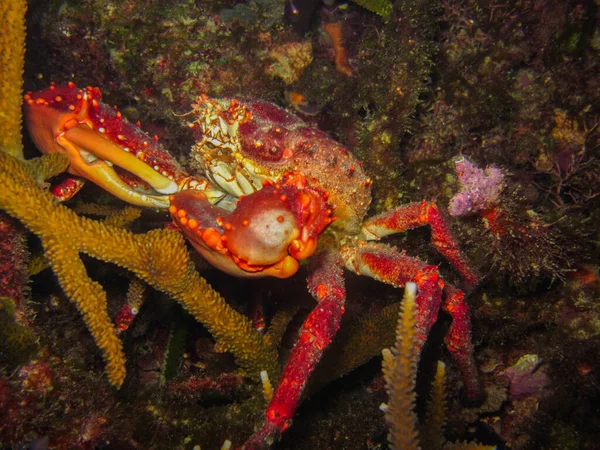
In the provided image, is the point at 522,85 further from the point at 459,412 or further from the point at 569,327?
the point at 459,412

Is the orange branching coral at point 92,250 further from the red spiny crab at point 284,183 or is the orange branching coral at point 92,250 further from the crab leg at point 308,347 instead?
the crab leg at point 308,347

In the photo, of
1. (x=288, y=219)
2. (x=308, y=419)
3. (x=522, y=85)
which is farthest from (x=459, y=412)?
(x=522, y=85)

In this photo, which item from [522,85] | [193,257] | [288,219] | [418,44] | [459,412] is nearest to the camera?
[288,219]

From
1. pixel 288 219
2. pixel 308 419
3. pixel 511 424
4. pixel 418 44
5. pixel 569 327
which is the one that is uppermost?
pixel 418 44

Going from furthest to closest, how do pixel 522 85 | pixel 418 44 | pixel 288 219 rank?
1. pixel 522 85
2. pixel 418 44
3. pixel 288 219

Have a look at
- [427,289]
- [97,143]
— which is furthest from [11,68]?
[427,289]

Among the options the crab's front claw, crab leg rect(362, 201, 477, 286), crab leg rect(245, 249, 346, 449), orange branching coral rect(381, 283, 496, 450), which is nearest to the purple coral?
crab leg rect(362, 201, 477, 286)
